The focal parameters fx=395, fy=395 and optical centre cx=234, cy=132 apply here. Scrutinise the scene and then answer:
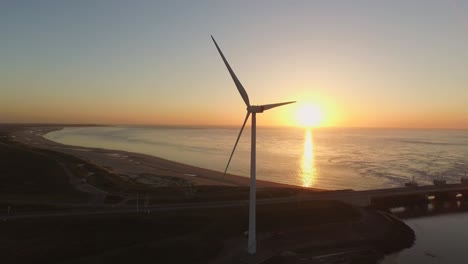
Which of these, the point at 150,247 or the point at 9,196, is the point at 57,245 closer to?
the point at 150,247

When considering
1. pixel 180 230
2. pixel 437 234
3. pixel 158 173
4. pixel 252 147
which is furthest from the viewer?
pixel 158 173

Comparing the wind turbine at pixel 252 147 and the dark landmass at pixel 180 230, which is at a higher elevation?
the wind turbine at pixel 252 147

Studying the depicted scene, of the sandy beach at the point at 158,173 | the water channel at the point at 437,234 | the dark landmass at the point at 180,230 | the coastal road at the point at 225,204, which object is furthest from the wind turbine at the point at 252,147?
the sandy beach at the point at 158,173

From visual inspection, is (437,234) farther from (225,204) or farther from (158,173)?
(158,173)

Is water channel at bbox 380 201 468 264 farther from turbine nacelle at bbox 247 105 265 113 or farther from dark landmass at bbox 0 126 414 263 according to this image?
turbine nacelle at bbox 247 105 265 113

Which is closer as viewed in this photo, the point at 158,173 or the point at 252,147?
the point at 252,147

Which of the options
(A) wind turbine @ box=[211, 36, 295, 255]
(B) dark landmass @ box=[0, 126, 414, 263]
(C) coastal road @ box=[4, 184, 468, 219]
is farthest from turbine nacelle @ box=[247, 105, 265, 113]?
(C) coastal road @ box=[4, 184, 468, 219]

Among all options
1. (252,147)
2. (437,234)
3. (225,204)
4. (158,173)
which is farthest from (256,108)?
(158,173)

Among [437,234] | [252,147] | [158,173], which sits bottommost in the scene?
[437,234]

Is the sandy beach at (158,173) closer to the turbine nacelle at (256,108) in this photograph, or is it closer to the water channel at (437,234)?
the water channel at (437,234)

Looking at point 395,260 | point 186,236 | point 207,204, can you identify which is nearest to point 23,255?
point 186,236
